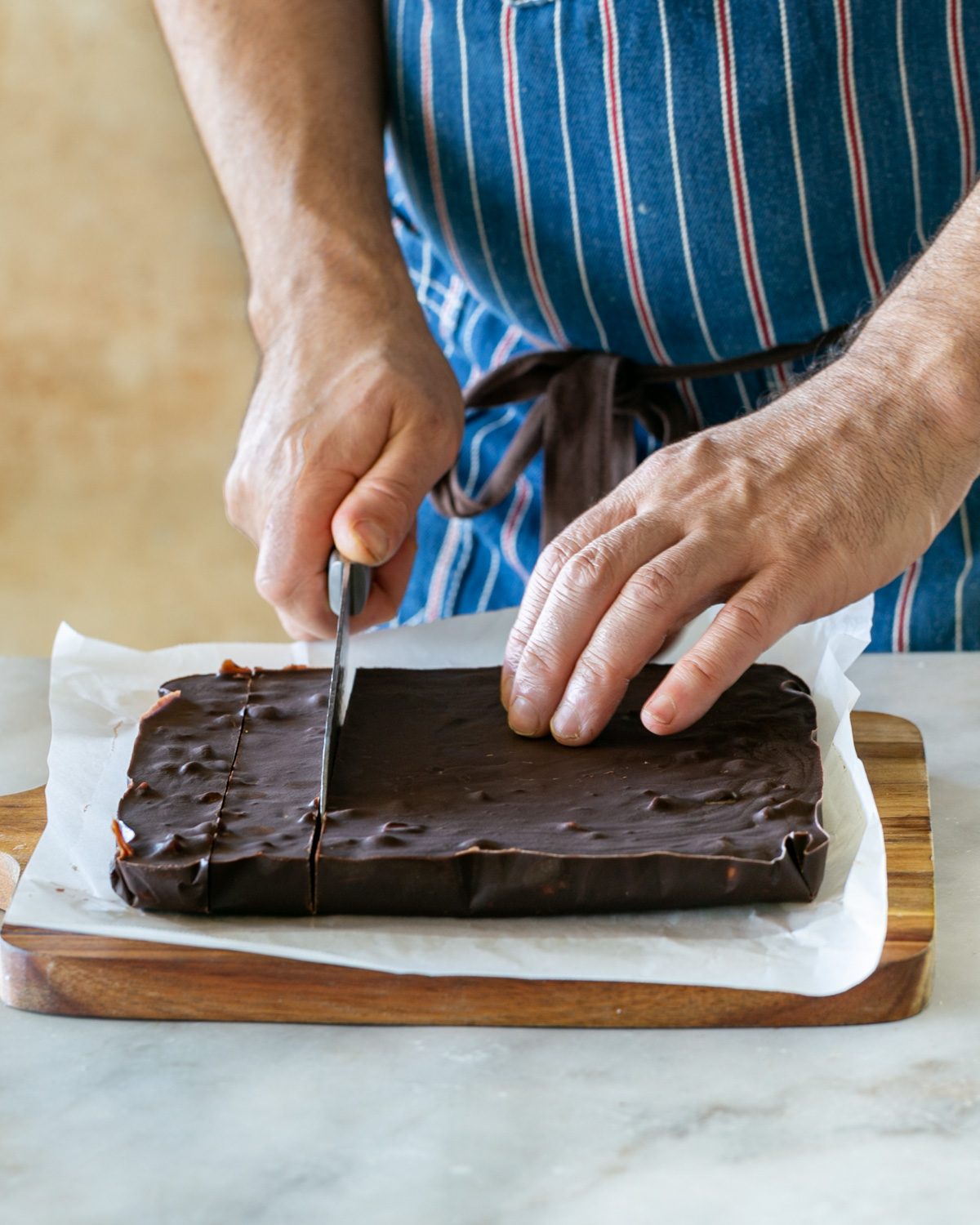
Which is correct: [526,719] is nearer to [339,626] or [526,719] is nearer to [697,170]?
[339,626]

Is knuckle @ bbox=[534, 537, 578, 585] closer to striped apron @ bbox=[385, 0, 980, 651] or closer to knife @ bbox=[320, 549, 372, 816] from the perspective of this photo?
knife @ bbox=[320, 549, 372, 816]

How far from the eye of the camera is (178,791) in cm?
109

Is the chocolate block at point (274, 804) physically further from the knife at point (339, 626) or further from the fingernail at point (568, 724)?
the fingernail at point (568, 724)

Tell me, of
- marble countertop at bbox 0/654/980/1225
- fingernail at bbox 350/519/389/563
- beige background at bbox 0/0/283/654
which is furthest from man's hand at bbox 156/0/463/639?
beige background at bbox 0/0/283/654

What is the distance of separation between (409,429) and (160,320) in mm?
2247

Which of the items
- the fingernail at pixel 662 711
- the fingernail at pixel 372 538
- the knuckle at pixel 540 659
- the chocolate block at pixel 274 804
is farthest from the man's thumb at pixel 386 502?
the fingernail at pixel 662 711

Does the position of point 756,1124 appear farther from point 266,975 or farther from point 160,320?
point 160,320

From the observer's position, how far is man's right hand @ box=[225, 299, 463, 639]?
146cm

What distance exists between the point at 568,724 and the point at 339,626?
0.83 feet

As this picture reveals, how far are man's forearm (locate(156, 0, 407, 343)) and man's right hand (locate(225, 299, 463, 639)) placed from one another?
0.08 metres

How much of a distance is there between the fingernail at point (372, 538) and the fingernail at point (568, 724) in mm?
344

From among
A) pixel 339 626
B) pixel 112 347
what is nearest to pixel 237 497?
pixel 339 626

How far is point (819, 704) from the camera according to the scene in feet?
4.31

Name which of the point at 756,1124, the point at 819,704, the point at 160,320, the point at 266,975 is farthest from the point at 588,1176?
the point at 160,320
